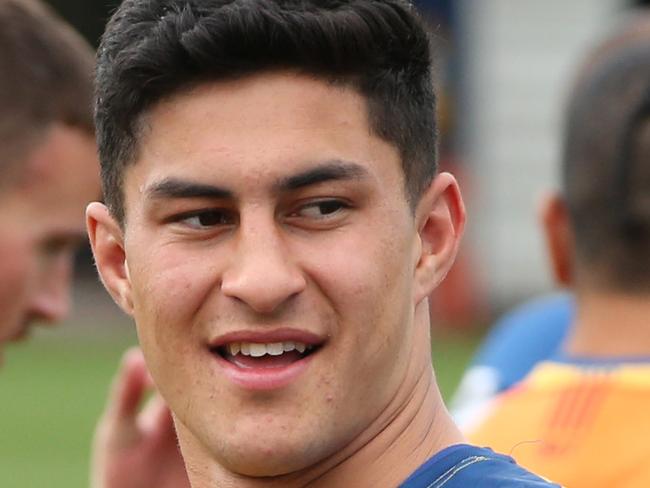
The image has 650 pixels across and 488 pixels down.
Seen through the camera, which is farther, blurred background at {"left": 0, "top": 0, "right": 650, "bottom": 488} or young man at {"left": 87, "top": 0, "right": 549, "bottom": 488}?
blurred background at {"left": 0, "top": 0, "right": 650, "bottom": 488}

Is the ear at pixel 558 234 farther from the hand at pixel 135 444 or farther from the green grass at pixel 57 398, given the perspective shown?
the green grass at pixel 57 398

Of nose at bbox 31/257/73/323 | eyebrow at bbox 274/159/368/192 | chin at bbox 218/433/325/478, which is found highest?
eyebrow at bbox 274/159/368/192

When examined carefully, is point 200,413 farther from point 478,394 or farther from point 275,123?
point 478,394

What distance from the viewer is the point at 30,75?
4.96 meters

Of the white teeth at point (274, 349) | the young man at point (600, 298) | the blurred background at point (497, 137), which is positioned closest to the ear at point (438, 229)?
the white teeth at point (274, 349)

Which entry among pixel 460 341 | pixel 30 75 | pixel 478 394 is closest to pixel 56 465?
pixel 460 341

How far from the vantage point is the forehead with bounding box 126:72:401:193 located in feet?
10.2

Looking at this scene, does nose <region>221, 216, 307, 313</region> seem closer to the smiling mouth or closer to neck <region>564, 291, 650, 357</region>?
the smiling mouth

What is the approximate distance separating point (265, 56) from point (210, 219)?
30 cm

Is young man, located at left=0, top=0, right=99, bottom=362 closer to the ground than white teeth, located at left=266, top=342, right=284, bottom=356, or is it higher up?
higher up

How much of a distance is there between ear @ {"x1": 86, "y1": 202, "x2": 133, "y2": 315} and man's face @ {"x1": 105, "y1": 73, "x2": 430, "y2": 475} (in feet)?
0.60

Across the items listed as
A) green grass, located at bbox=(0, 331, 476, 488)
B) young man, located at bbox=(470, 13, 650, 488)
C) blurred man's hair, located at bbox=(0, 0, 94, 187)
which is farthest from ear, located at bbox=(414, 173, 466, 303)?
green grass, located at bbox=(0, 331, 476, 488)

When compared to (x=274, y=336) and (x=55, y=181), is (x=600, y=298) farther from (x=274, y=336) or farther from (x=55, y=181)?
(x=274, y=336)

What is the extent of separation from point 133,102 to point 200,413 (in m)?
0.57
